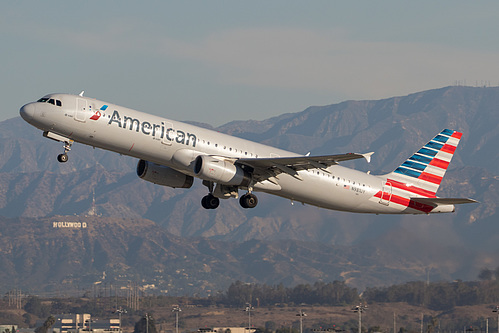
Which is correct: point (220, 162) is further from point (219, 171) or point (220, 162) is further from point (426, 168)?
point (426, 168)

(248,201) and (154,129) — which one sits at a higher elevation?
(154,129)

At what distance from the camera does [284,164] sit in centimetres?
5569

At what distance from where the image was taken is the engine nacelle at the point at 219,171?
54438 millimetres

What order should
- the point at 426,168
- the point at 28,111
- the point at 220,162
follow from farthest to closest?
the point at 426,168
the point at 220,162
the point at 28,111

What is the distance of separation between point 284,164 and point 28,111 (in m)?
16.6

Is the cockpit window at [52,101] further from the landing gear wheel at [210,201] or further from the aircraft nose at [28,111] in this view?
the landing gear wheel at [210,201]

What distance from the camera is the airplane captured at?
52750 millimetres

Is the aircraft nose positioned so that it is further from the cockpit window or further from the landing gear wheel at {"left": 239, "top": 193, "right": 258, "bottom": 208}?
the landing gear wheel at {"left": 239, "top": 193, "right": 258, "bottom": 208}

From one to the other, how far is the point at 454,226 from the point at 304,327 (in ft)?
135

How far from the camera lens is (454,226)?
479 feet

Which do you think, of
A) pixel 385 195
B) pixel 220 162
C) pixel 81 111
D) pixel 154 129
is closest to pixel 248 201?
pixel 220 162

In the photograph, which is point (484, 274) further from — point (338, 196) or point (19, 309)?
point (19, 309)

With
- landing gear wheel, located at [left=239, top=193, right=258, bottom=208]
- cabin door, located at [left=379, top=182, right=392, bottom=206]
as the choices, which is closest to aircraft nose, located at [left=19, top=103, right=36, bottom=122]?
landing gear wheel, located at [left=239, top=193, right=258, bottom=208]

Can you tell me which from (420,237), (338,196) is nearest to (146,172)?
(338,196)
